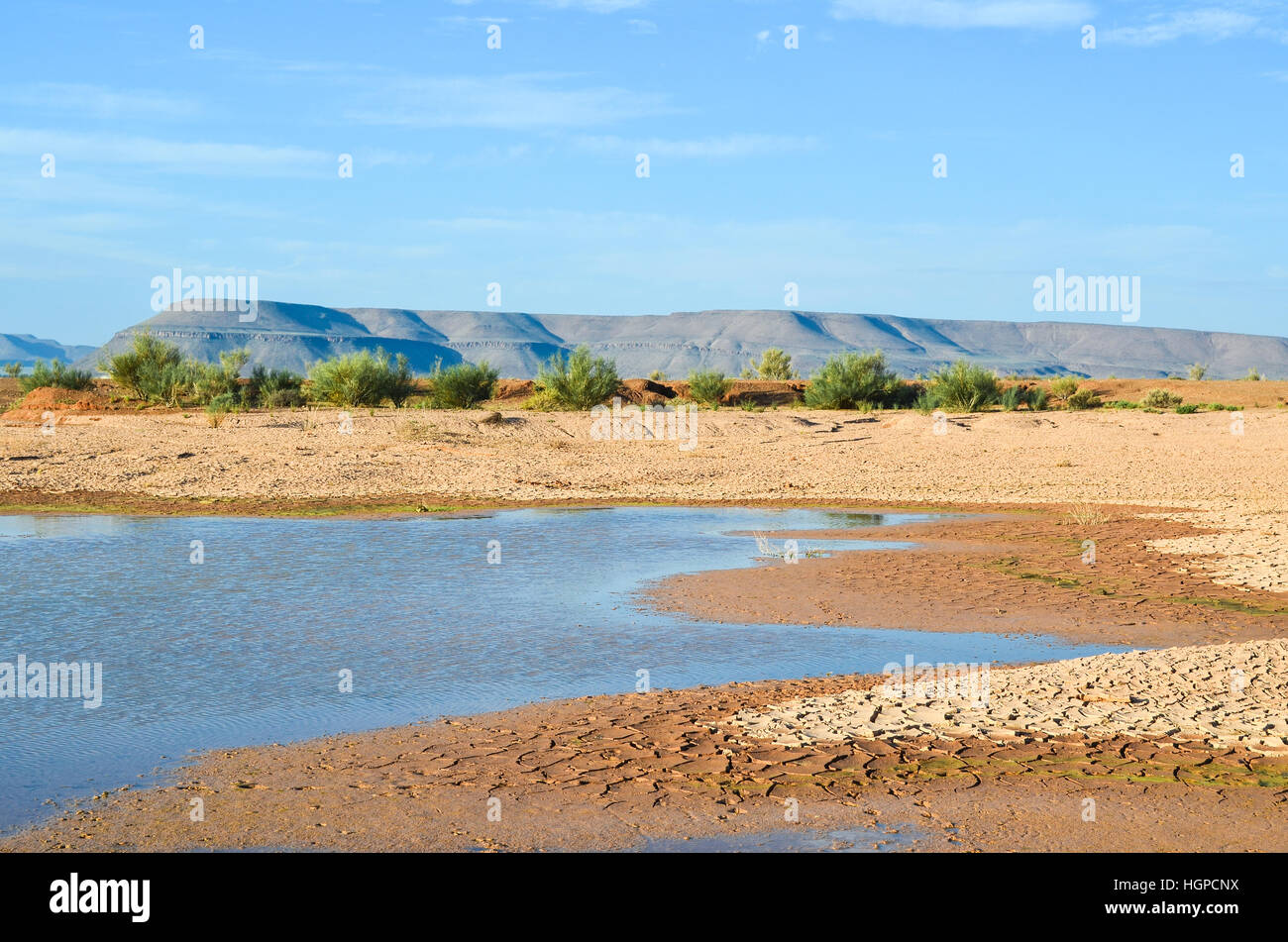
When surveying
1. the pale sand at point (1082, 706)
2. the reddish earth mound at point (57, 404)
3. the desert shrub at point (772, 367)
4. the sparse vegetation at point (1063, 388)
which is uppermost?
the desert shrub at point (772, 367)

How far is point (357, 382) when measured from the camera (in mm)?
35750

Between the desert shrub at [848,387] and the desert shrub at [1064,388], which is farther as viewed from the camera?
the desert shrub at [1064,388]

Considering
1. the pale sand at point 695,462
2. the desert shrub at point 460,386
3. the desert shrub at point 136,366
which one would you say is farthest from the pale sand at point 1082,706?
the desert shrub at point 136,366

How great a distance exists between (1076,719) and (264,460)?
18.3m

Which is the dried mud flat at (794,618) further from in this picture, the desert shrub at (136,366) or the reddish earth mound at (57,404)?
the desert shrub at (136,366)

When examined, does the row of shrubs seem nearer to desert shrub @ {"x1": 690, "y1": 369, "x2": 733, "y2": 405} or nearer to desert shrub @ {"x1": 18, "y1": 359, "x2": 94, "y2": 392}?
desert shrub @ {"x1": 690, "y1": 369, "x2": 733, "y2": 405}

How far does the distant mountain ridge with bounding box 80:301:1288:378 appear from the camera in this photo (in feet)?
478

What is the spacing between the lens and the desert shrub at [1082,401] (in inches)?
1521

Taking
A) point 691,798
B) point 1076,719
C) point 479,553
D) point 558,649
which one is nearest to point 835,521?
point 479,553

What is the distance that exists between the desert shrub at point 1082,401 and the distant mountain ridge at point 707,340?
97634 mm

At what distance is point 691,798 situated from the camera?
18.3 feet

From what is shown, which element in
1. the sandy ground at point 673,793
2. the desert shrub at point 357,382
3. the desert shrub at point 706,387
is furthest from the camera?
the desert shrub at point 706,387

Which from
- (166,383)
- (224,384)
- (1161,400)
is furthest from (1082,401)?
(166,383)

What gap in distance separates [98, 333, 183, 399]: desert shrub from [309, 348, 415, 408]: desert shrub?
5.13 metres
